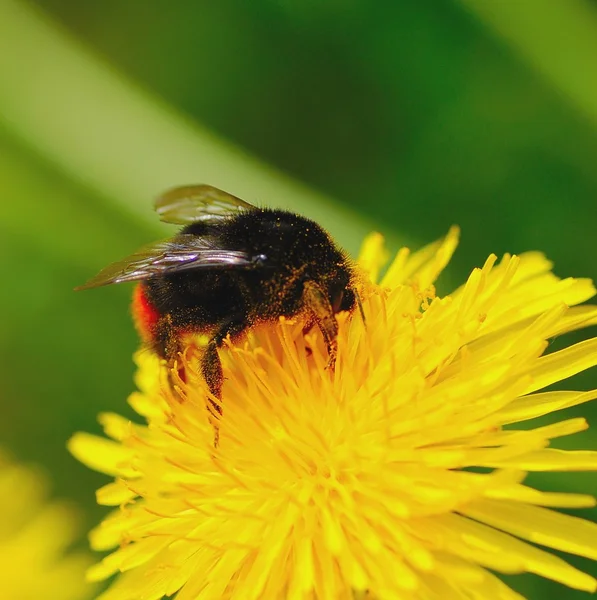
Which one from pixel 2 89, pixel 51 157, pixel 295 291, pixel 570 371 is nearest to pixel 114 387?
pixel 51 157

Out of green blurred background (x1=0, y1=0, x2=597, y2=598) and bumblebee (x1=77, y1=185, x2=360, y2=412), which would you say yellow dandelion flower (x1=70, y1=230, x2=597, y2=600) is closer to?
bumblebee (x1=77, y1=185, x2=360, y2=412)

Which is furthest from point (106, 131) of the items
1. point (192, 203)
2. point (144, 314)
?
point (144, 314)

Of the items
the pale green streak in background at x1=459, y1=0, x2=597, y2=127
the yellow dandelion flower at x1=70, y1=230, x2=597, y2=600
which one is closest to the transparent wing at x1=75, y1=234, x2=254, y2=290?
the yellow dandelion flower at x1=70, y1=230, x2=597, y2=600

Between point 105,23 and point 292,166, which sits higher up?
point 105,23

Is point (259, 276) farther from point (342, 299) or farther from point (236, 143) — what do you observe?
point (236, 143)

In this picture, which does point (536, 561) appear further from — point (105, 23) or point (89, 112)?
point (105, 23)
